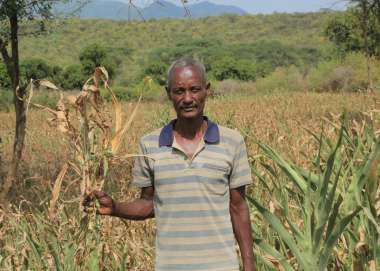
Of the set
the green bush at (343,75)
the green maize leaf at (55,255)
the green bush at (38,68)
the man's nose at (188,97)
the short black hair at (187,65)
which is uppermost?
the short black hair at (187,65)

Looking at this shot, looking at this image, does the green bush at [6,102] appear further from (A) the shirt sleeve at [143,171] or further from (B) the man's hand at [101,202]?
(B) the man's hand at [101,202]

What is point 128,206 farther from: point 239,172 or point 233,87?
point 233,87

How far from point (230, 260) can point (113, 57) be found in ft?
176

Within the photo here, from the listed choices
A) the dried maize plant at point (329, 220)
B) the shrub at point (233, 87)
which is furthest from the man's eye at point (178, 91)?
the shrub at point (233, 87)

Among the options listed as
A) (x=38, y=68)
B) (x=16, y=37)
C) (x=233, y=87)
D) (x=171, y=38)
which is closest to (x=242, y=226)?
(x=16, y=37)

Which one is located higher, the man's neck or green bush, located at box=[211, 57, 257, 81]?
the man's neck

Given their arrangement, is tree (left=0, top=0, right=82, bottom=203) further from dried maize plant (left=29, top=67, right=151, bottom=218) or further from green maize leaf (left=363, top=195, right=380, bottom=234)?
green maize leaf (left=363, top=195, right=380, bottom=234)

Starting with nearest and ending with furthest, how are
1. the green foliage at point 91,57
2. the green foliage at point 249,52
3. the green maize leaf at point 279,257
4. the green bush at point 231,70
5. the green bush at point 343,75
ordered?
A: the green maize leaf at point 279,257
the green bush at point 343,75
the green foliage at point 91,57
the green bush at point 231,70
the green foliage at point 249,52

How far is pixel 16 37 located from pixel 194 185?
530cm

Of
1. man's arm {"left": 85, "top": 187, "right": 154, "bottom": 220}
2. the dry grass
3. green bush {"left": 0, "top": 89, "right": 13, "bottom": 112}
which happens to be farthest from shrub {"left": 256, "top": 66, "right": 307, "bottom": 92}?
man's arm {"left": 85, "top": 187, "right": 154, "bottom": 220}

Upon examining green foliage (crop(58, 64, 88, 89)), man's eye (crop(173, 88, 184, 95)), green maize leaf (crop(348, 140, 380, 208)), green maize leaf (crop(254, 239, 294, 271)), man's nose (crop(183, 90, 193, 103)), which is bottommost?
green foliage (crop(58, 64, 88, 89))

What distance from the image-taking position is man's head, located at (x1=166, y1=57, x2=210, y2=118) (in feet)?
7.34

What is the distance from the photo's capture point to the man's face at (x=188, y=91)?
88.0 inches

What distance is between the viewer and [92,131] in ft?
6.92
